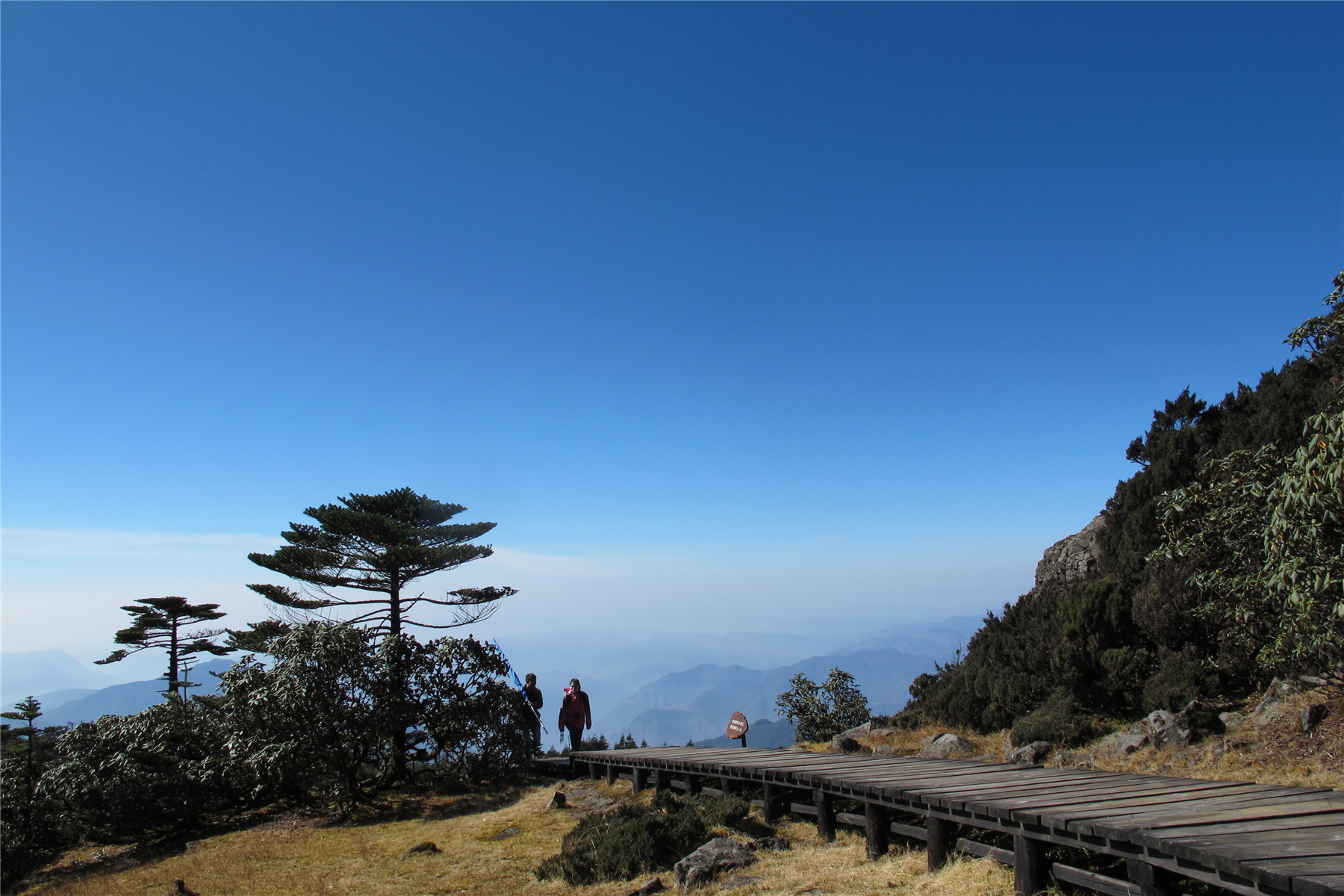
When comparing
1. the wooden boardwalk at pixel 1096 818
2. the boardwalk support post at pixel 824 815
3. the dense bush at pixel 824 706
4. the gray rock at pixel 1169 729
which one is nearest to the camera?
the wooden boardwalk at pixel 1096 818

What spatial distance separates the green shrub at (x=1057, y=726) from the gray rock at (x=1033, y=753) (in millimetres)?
180

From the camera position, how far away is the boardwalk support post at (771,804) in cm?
800

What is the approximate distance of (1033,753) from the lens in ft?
33.5

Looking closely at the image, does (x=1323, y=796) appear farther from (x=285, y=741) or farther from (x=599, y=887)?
(x=285, y=741)

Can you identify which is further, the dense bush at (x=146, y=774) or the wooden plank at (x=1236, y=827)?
the dense bush at (x=146, y=774)

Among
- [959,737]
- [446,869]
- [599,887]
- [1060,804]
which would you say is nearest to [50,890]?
[446,869]

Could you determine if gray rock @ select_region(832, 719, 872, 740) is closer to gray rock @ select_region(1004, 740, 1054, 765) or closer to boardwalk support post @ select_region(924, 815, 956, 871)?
gray rock @ select_region(1004, 740, 1054, 765)

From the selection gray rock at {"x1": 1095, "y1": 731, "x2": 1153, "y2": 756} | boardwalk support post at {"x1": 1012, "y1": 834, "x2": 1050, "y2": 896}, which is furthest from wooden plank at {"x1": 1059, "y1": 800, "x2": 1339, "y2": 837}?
gray rock at {"x1": 1095, "y1": 731, "x2": 1153, "y2": 756}

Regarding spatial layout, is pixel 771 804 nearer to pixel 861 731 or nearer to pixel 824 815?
pixel 824 815

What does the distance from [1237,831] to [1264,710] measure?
21.7 ft

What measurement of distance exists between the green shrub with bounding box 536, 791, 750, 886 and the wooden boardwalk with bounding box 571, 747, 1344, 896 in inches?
25.7

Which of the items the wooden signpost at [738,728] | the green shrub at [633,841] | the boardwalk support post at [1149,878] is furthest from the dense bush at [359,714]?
the boardwalk support post at [1149,878]

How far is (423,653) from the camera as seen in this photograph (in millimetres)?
12688

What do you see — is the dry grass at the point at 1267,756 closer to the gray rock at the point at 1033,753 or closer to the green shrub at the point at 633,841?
the gray rock at the point at 1033,753
